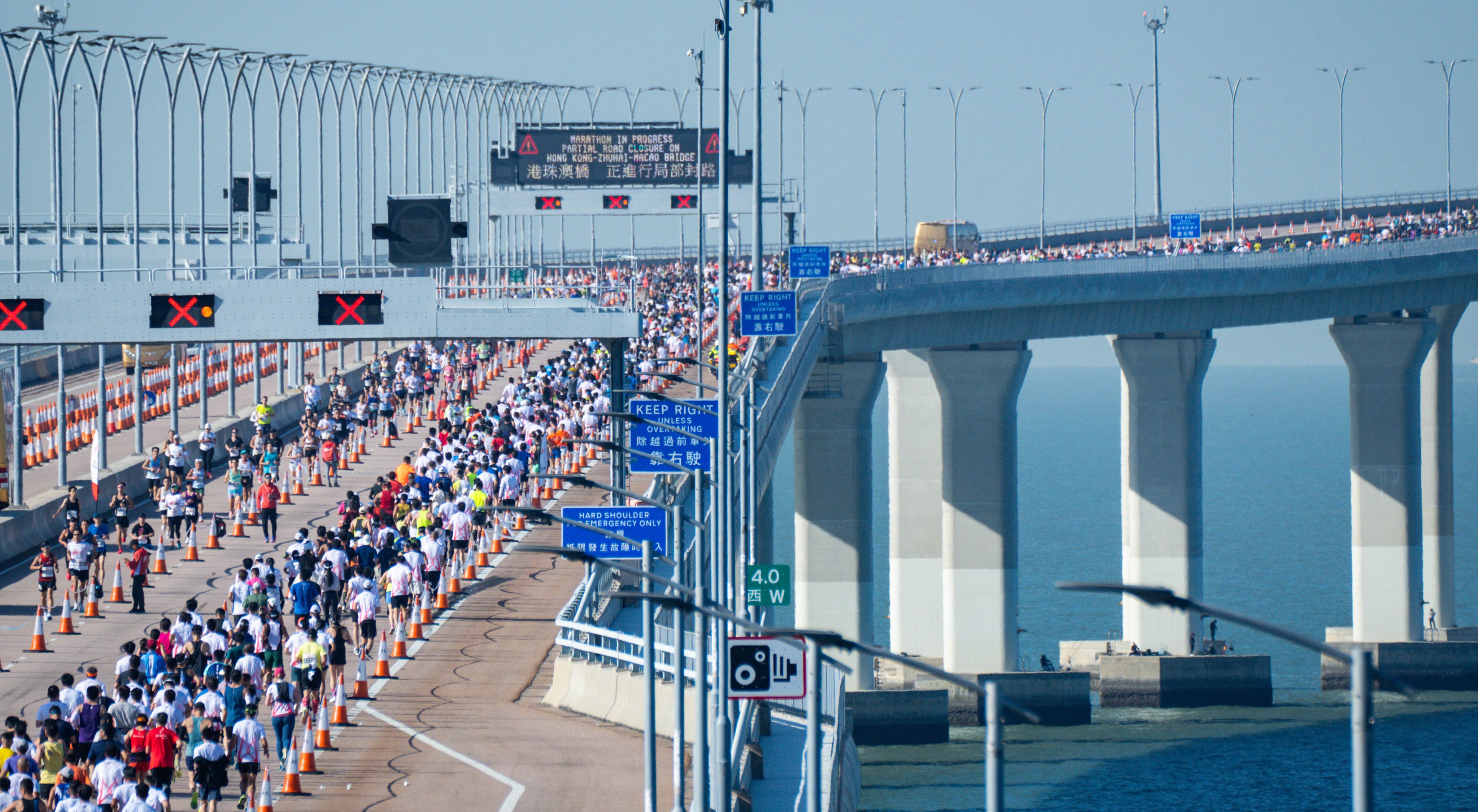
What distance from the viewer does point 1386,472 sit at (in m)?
72.5

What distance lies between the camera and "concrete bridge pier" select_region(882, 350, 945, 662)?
68.1 m

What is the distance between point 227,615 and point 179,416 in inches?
1133

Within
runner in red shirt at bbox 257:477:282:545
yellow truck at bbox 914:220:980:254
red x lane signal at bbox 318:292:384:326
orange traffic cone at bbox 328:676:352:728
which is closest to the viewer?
orange traffic cone at bbox 328:676:352:728

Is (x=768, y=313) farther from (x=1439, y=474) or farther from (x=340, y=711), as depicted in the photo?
(x=1439, y=474)

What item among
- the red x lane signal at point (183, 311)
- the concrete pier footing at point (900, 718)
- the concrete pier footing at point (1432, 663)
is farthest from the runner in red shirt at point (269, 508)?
the concrete pier footing at point (1432, 663)

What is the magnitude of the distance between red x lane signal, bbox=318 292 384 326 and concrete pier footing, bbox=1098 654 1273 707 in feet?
119

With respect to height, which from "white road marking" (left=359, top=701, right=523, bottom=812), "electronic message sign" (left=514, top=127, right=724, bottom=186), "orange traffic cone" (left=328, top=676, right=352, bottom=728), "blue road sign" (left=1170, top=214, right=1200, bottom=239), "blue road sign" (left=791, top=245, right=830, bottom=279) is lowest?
"white road marking" (left=359, top=701, right=523, bottom=812)

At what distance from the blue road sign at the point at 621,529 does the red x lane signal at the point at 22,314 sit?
13448 mm

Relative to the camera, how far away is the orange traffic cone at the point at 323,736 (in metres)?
24.1

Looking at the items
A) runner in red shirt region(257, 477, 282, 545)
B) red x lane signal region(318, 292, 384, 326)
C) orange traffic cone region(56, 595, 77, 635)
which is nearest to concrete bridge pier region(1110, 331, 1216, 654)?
runner in red shirt region(257, 477, 282, 545)

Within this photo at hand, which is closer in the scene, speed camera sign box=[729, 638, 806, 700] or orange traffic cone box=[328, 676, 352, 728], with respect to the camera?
speed camera sign box=[729, 638, 806, 700]

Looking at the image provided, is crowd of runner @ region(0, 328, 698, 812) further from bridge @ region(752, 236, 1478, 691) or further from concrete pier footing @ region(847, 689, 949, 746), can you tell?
concrete pier footing @ region(847, 689, 949, 746)

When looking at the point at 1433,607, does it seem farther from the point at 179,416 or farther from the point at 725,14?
the point at 725,14

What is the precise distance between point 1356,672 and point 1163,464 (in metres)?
60.6
